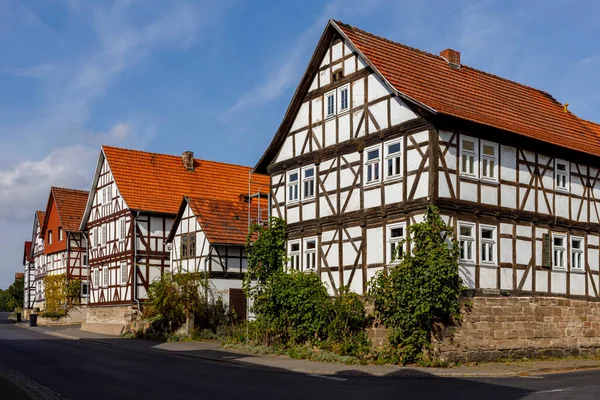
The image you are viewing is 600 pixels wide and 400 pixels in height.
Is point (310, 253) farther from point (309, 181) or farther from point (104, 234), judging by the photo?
point (104, 234)

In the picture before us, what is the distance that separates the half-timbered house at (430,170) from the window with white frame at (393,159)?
0.06 m

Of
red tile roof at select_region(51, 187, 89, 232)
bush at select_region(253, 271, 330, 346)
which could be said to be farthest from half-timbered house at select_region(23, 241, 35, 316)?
bush at select_region(253, 271, 330, 346)

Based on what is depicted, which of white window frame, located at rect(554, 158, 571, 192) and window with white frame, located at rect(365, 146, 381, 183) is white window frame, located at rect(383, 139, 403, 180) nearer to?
window with white frame, located at rect(365, 146, 381, 183)

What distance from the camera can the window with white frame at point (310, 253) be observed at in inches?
1167

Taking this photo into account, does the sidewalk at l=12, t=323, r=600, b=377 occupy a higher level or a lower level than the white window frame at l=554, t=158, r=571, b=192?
lower

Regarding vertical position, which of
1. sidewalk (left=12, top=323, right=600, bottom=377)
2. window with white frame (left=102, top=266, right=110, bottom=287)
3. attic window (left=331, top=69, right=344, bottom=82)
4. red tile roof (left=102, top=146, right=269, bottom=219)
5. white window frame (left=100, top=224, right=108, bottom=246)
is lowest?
sidewalk (left=12, top=323, right=600, bottom=377)

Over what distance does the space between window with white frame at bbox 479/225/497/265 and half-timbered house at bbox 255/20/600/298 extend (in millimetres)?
Result: 42

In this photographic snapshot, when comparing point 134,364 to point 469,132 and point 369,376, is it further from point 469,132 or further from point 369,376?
point 469,132

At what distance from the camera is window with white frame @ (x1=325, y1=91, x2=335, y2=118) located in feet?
96.7

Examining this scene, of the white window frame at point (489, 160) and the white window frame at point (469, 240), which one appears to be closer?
the white window frame at point (469, 240)

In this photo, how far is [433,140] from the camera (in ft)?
80.6

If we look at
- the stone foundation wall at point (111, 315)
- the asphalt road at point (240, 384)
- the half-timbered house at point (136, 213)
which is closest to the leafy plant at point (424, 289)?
the asphalt road at point (240, 384)

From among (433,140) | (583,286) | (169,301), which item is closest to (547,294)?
(583,286)

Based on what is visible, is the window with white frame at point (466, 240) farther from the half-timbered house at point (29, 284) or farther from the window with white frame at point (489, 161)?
the half-timbered house at point (29, 284)
